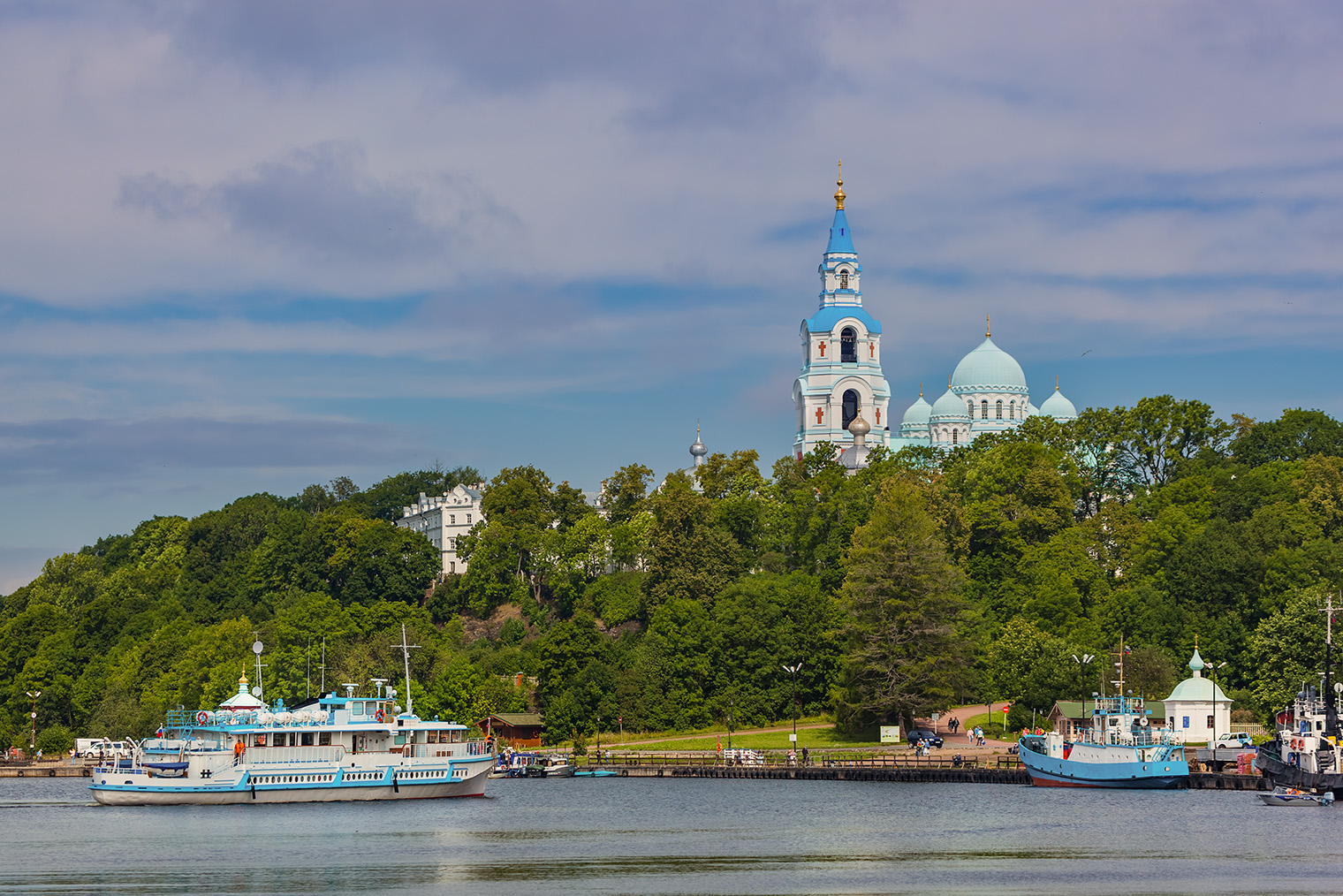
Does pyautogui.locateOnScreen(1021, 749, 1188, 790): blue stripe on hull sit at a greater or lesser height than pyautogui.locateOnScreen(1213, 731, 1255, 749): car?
lesser

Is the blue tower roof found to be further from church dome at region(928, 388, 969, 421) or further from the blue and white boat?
the blue and white boat

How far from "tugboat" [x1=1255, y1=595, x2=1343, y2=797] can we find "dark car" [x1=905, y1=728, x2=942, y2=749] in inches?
908

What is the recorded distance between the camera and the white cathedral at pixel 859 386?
186000 mm

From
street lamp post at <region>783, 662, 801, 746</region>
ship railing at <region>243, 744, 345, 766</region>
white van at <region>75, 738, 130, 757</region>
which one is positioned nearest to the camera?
ship railing at <region>243, 744, 345, 766</region>

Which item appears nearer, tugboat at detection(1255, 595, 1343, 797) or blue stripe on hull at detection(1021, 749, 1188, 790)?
tugboat at detection(1255, 595, 1343, 797)

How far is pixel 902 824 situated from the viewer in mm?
75188

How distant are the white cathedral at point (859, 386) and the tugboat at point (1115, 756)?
89.6 metres

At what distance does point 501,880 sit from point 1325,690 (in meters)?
45.3

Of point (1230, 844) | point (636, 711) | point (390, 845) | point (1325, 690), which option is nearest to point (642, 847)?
point (390, 845)

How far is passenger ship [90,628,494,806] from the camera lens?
90.2 metres

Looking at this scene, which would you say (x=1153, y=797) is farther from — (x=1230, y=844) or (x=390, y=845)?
(x=390, y=845)

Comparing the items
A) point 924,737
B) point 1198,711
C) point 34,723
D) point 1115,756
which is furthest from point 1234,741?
point 34,723

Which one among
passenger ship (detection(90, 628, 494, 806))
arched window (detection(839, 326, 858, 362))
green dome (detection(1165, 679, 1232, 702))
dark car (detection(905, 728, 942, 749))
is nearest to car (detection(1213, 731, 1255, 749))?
green dome (detection(1165, 679, 1232, 702))

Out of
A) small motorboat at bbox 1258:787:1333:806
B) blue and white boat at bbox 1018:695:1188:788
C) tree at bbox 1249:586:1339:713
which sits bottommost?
small motorboat at bbox 1258:787:1333:806
